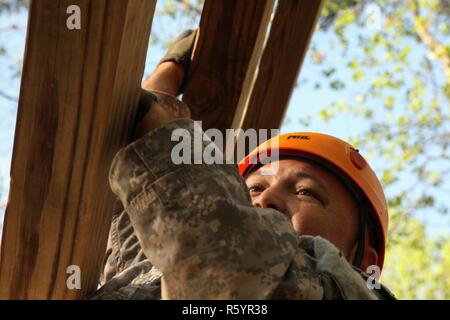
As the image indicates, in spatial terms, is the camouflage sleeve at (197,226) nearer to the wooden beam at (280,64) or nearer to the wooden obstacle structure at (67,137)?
the wooden obstacle structure at (67,137)

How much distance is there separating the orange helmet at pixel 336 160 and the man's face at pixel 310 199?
5cm

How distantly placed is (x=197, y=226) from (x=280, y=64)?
66.4 inches

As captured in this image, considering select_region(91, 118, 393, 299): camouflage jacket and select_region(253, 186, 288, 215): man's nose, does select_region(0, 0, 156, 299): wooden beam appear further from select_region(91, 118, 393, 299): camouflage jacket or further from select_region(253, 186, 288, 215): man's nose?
select_region(253, 186, 288, 215): man's nose

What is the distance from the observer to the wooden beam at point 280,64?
3.32 m

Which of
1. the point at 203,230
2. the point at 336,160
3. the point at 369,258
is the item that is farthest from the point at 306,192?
the point at 203,230

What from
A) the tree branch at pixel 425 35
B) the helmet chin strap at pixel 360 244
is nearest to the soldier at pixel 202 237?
the helmet chin strap at pixel 360 244

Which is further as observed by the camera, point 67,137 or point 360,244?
point 360,244

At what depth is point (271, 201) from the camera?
2.81m

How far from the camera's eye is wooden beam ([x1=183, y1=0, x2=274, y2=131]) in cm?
310

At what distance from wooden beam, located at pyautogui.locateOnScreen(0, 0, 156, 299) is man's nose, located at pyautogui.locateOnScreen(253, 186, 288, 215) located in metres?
0.79

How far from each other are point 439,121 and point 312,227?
959 centimetres

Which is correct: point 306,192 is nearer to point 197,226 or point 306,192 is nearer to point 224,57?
point 224,57
